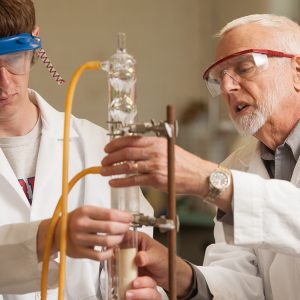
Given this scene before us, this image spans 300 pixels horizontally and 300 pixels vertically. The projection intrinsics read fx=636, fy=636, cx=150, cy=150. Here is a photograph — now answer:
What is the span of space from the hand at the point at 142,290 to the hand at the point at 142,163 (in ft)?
0.66

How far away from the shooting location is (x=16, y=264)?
1.44m

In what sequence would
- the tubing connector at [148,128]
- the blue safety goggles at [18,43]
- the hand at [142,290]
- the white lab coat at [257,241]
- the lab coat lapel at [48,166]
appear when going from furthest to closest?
1. the lab coat lapel at [48,166]
2. the blue safety goggles at [18,43]
3. the white lab coat at [257,241]
4. the hand at [142,290]
5. the tubing connector at [148,128]

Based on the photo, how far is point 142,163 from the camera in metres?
1.27

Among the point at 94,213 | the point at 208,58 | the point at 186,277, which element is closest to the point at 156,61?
the point at 208,58

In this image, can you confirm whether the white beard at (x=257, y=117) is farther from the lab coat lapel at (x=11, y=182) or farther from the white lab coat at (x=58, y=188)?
the lab coat lapel at (x=11, y=182)

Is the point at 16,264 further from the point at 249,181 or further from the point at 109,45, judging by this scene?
the point at 109,45

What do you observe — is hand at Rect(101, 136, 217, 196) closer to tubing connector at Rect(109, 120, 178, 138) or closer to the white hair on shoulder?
tubing connector at Rect(109, 120, 178, 138)

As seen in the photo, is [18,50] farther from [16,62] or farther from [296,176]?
[296,176]

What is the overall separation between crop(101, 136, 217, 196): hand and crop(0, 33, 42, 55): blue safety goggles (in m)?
0.63

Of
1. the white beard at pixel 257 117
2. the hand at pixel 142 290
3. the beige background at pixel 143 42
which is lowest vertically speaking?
the hand at pixel 142 290

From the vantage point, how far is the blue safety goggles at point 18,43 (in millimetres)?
1738

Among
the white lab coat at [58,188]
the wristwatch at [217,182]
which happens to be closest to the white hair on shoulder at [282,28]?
the white lab coat at [58,188]

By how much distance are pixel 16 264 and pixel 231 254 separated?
0.77 metres

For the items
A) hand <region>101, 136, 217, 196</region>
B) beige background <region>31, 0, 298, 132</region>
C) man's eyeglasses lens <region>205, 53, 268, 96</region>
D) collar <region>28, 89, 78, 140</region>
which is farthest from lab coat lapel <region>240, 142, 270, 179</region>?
beige background <region>31, 0, 298, 132</region>
